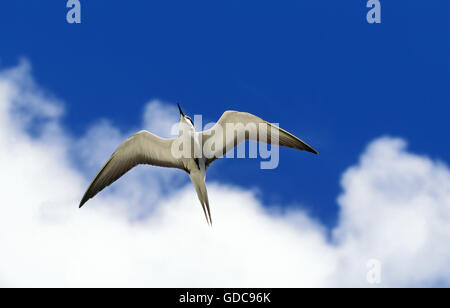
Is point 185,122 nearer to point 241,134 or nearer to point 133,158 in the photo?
point 241,134

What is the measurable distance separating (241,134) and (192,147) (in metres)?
1.52

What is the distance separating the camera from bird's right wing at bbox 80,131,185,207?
14109 millimetres

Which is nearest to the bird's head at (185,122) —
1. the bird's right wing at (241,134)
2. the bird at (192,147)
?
the bird at (192,147)

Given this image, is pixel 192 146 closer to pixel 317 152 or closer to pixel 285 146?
pixel 285 146

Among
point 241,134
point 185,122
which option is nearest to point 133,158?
point 185,122

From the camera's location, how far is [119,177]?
1431cm

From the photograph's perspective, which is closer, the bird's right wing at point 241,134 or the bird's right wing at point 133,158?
the bird's right wing at point 241,134

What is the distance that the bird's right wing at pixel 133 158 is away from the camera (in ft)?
46.3

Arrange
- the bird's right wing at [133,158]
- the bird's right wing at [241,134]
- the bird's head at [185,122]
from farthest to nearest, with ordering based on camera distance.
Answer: the bird's right wing at [133,158], the bird's head at [185,122], the bird's right wing at [241,134]

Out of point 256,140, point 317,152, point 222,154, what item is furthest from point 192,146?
point 317,152

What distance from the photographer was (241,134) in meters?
13.4

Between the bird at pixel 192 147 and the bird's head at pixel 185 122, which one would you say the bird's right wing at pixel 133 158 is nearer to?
the bird at pixel 192 147

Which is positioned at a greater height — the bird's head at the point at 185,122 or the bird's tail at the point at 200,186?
the bird's head at the point at 185,122

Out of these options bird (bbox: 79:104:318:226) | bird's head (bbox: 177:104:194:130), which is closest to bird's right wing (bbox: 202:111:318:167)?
bird (bbox: 79:104:318:226)
